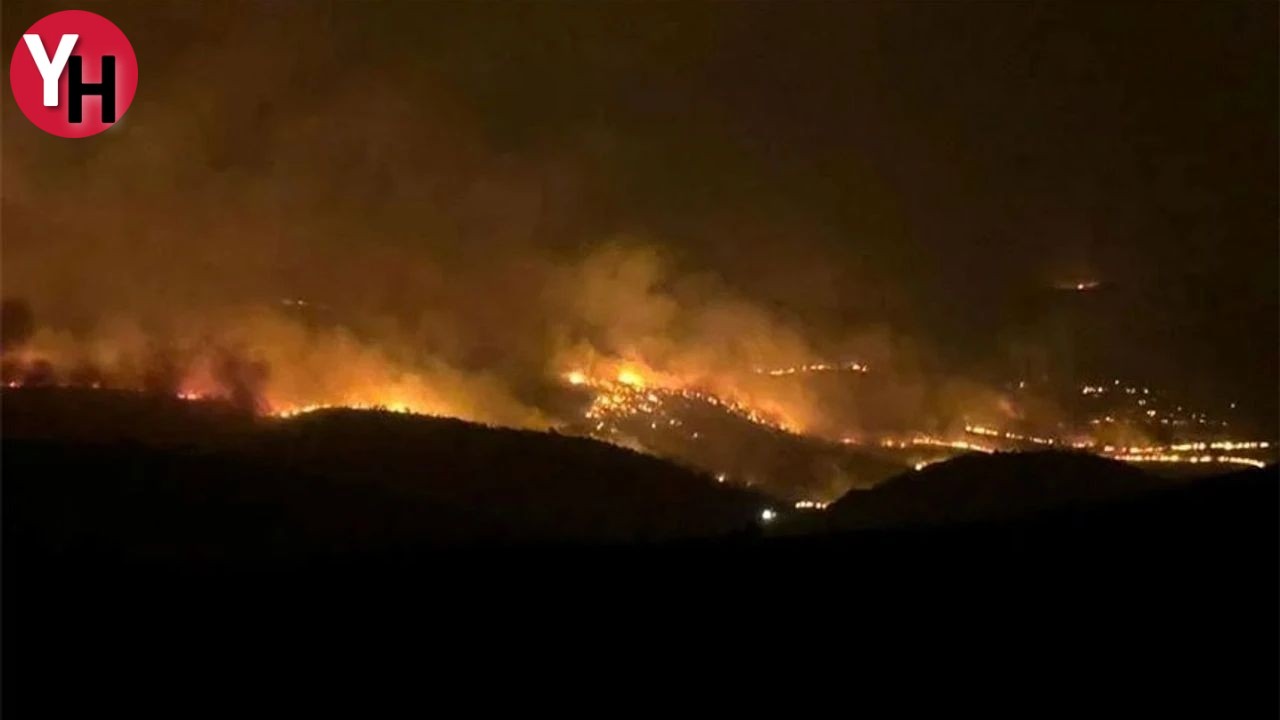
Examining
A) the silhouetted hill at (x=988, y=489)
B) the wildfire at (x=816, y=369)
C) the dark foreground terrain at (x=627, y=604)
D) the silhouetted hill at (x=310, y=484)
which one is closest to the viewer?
the dark foreground terrain at (x=627, y=604)

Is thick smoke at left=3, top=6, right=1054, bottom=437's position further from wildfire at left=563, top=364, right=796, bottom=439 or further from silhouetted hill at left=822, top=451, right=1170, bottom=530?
silhouetted hill at left=822, top=451, right=1170, bottom=530

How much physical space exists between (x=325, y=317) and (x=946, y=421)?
7.67 ft

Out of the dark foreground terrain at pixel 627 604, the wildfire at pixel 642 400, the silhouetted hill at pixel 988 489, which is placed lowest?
the dark foreground terrain at pixel 627 604

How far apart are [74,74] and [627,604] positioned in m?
3.59

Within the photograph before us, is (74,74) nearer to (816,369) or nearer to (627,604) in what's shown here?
(816,369)

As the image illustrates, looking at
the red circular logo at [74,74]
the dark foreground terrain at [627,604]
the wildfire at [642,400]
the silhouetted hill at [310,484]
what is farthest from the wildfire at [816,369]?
the red circular logo at [74,74]

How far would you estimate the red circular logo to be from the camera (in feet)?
15.6

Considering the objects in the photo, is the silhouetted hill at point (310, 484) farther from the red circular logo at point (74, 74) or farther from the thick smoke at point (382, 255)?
the red circular logo at point (74, 74)

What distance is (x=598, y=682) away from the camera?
7.24ft

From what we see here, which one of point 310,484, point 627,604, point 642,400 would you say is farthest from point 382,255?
point 627,604

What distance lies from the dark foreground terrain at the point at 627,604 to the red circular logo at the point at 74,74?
2464 mm

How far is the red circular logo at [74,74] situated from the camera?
188 inches

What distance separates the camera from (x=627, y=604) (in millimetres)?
2330

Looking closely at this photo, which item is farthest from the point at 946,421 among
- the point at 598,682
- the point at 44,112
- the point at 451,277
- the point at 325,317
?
the point at 44,112
